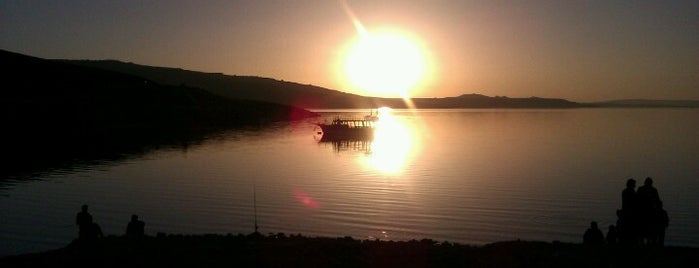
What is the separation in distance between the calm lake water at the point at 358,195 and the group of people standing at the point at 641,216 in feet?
23.4

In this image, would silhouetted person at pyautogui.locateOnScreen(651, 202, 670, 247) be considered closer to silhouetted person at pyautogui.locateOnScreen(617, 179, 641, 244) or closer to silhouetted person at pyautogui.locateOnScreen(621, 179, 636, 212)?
silhouetted person at pyautogui.locateOnScreen(617, 179, 641, 244)

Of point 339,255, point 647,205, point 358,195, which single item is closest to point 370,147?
point 358,195

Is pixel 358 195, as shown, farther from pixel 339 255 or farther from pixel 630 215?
pixel 339 255

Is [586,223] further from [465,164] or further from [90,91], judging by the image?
[90,91]

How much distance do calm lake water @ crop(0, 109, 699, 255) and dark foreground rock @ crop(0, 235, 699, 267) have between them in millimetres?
8344

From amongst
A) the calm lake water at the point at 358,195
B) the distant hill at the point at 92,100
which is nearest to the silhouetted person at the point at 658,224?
the calm lake water at the point at 358,195

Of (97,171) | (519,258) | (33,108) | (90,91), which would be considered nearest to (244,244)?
(519,258)

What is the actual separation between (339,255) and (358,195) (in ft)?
74.6

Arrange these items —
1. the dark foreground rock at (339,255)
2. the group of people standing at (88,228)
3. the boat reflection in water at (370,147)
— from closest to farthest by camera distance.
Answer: the dark foreground rock at (339,255) → the group of people standing at (88,228) → the boat reflection in water at (370,147)

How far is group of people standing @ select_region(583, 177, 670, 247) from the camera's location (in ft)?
55.3

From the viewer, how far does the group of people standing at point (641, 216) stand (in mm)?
16844

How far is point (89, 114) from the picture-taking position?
11725 centimetres

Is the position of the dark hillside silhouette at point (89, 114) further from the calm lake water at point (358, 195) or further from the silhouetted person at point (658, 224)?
the silhouetted person at point (658, 224)

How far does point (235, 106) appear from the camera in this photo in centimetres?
18962
